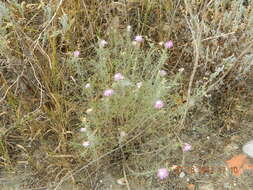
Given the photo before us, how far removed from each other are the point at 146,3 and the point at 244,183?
108 cm

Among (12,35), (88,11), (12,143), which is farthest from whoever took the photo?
(88,11)

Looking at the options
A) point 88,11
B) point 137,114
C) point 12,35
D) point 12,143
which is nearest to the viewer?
point 137,114

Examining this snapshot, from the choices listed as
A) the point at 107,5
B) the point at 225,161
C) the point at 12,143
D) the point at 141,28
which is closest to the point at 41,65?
the point at 12,143

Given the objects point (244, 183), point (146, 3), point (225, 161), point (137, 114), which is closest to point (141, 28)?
point (146, 3)

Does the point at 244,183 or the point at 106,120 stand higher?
the point at 106,120

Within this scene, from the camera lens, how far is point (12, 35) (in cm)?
168

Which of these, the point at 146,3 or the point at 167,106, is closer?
the point at 167,106

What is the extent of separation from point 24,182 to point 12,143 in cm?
20

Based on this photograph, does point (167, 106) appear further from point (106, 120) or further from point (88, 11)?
point (88, 11)

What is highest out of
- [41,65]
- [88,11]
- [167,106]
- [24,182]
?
[88,11]

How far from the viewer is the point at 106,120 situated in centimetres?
135

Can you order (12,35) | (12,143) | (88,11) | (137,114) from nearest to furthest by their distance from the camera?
A: 1. (137,114)
2. (12,143)
3. (12,35)
4. (88,11)

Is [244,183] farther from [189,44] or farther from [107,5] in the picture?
[107,5]

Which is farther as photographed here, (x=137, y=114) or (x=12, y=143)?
(x=12, y=143)
